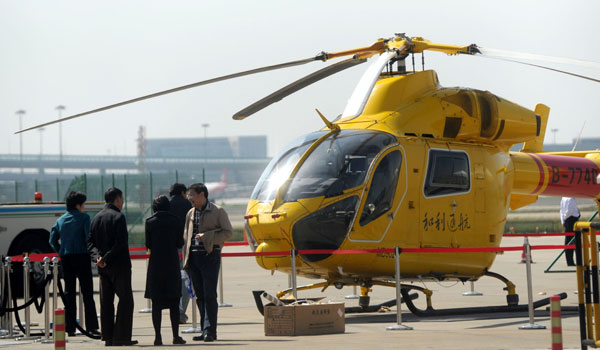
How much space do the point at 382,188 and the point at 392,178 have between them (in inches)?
9.2

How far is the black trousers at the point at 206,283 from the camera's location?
11.6 metres

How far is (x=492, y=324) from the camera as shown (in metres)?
13.2

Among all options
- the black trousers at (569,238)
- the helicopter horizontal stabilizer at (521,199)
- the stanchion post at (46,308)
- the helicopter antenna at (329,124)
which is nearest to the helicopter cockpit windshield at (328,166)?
the helicopter antenna at (329,124)

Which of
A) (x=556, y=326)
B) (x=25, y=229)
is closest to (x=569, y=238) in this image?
(x=25, y=229)

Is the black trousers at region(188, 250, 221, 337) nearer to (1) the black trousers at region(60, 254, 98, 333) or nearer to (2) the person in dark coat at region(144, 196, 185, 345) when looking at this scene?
(2) the person in dark coat at region(144, 196, 185, 345)

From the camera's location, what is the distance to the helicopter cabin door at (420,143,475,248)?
14.6 meters

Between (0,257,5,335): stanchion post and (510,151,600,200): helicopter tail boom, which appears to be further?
(510,151,600,200): helicopter tail boom

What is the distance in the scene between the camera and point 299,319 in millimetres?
11906

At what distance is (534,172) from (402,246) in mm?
3738

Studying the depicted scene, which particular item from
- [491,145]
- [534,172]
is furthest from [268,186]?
[534,172]

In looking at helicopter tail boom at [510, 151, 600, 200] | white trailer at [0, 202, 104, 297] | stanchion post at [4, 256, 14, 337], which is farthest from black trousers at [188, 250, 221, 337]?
white trailer at [0, 202, 104, 297]

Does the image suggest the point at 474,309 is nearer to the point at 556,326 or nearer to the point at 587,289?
the point at 587,289

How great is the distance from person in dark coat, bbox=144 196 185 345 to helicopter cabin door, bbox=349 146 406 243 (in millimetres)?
3139

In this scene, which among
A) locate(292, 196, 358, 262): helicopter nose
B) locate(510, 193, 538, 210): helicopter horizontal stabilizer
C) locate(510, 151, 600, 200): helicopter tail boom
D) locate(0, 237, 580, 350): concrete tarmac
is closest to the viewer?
locate(0, 237, 580, 350): concrete tarmac
